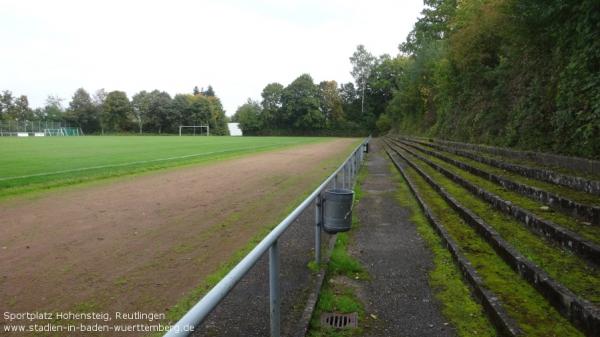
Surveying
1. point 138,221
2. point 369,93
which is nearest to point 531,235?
point 138,221

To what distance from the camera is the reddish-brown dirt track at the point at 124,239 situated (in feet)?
13.7

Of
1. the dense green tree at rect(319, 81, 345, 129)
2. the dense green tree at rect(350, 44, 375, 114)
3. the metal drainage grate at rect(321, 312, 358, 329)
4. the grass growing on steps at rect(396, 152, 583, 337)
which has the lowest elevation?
the metal drainage grate at rect(321, 312, 358, 329)

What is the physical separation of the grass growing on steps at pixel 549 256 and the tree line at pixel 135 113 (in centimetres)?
9264

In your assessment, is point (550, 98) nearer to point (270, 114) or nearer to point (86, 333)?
point (86, 333)

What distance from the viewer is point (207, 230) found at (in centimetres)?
670

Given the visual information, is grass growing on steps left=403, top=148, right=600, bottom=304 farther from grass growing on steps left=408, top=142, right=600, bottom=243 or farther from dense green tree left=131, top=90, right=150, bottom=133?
dense green tree left=131, top=90, right=150, bottom=133

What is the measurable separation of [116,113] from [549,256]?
102718mm

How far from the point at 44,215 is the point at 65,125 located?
334 ft

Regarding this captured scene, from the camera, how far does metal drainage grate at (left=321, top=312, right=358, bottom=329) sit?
11.7 ft

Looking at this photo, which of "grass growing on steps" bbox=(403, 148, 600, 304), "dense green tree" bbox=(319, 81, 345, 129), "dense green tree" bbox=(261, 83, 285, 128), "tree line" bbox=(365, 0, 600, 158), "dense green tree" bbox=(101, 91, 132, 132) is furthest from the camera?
"dense green tree" bbox=(101, 91, 132, 132)

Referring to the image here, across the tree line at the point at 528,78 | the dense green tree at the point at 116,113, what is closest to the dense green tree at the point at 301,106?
the dense green tree at the point at 116,113

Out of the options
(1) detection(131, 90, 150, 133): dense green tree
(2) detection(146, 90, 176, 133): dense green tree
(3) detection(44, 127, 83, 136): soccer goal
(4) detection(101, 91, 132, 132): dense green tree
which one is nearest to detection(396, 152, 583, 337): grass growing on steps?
(2) detection(146, 90, 176, 133): dense green tree

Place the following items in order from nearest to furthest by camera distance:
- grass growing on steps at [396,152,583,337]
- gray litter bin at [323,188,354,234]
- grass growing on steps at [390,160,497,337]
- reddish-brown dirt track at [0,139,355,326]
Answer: grass growing on steps at [396,152,583,337]
grass growing on steps at [390,160,497,337]
reddish-brown dirt track at [0,139,355,326]
gray litter bin at [323,188,354,234]

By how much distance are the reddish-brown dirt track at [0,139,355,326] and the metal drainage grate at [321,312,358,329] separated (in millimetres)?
1516
